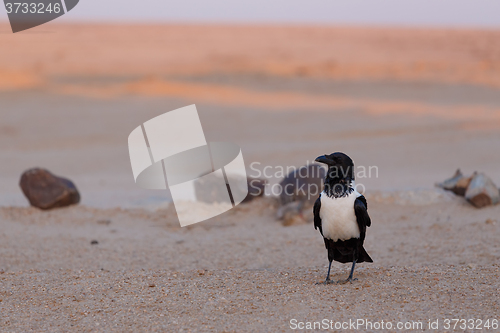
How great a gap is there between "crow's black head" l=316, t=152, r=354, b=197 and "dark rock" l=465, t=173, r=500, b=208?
410cm

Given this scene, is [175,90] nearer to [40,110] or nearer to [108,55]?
[40,110]

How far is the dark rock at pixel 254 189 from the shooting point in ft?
26.9

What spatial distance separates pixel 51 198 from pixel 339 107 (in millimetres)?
15500

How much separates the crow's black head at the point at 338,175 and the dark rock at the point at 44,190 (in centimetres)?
510

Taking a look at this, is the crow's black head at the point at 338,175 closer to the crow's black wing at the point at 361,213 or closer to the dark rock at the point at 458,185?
the crow's black wing at the point at 361,213

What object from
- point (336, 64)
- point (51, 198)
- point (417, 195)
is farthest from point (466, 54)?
point (51, 198)

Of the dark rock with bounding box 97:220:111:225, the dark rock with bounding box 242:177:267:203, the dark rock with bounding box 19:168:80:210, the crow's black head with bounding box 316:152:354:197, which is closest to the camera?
the crow's black head with bounding box 316:152:354:197

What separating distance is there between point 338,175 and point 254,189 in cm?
427

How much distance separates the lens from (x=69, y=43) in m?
35.8

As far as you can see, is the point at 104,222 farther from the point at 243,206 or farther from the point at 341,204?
the point at 341,204

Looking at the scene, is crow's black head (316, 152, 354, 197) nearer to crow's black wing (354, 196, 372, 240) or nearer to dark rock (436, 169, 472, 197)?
crow's black wing (354, 196, 372, 240)

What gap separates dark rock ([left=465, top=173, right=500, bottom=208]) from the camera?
24.4 feet

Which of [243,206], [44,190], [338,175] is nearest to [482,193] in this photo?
[243,206]

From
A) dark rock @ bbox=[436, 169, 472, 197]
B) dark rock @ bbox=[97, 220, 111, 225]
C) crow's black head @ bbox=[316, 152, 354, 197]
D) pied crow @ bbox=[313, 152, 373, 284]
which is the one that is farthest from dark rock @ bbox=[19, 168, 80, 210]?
dark rock @ bbox=[436, 169, 472, 197]
